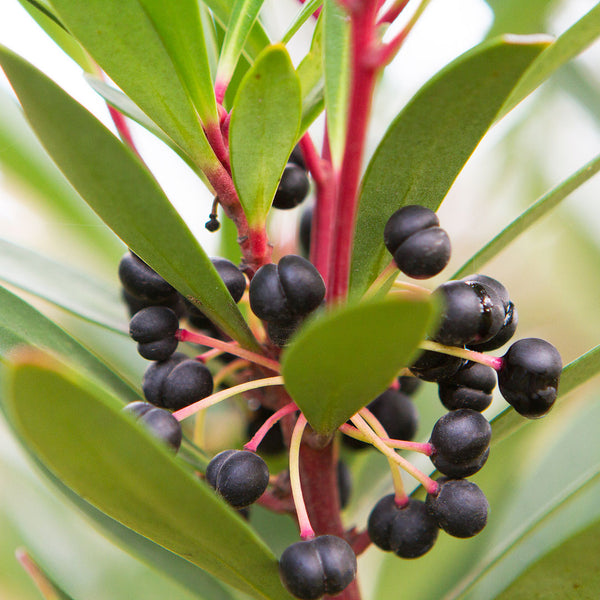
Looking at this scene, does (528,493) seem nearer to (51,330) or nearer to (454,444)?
(454,444)

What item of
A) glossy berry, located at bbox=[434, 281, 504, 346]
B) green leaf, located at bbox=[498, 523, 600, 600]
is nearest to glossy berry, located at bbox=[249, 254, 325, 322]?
glossy berry, located at bbox=[434, 281, 504, 346]

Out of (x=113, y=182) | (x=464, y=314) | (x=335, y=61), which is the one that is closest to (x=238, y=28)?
(x=335, y=61)

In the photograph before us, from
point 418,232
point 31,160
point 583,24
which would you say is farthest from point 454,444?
point 31,160

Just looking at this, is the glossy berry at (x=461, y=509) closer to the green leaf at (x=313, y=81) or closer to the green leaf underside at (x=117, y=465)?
the green leaf underside at (x=117, y=465)

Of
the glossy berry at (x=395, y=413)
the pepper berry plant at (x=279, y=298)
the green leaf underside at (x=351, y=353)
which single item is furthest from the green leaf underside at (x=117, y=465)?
the glossy berry at (x=395, y=413)

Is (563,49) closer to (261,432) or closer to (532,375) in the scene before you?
(532,375)

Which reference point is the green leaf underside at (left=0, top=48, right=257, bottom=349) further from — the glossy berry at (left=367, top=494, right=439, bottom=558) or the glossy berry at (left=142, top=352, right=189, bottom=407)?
the glossy berry at (left=367, top=494, right=439, bottom=558)
